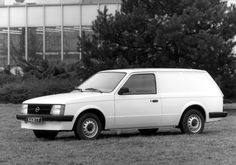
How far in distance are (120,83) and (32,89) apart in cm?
1689

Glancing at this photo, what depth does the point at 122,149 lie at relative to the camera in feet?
40.8

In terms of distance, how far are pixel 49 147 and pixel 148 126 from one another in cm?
315

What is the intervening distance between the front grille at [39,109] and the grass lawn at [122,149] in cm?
62

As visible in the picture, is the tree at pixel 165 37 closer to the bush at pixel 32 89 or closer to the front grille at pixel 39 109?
the bush at pixel 32 89

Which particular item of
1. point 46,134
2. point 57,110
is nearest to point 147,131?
point 46,134

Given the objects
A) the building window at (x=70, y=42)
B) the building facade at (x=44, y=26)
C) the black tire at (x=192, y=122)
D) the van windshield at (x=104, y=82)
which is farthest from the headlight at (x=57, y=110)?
the building facade at (x=44, y=26)

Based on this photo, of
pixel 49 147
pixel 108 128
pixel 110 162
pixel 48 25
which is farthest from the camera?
pixel 48 25

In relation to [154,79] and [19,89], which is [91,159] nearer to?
[154,79]

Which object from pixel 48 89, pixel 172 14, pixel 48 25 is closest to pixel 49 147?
pixel 172 14

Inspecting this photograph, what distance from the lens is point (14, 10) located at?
138 feet

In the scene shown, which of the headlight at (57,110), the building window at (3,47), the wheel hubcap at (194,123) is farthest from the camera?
the building window at (3,47)

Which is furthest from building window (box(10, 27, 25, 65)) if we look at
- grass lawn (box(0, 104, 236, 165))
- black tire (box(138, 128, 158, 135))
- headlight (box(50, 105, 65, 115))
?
headlight (box(50, 105, 65, 115))

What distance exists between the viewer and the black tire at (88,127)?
46.9 ft

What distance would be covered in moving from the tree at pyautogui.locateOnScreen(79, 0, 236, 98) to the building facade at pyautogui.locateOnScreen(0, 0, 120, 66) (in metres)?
13.1
